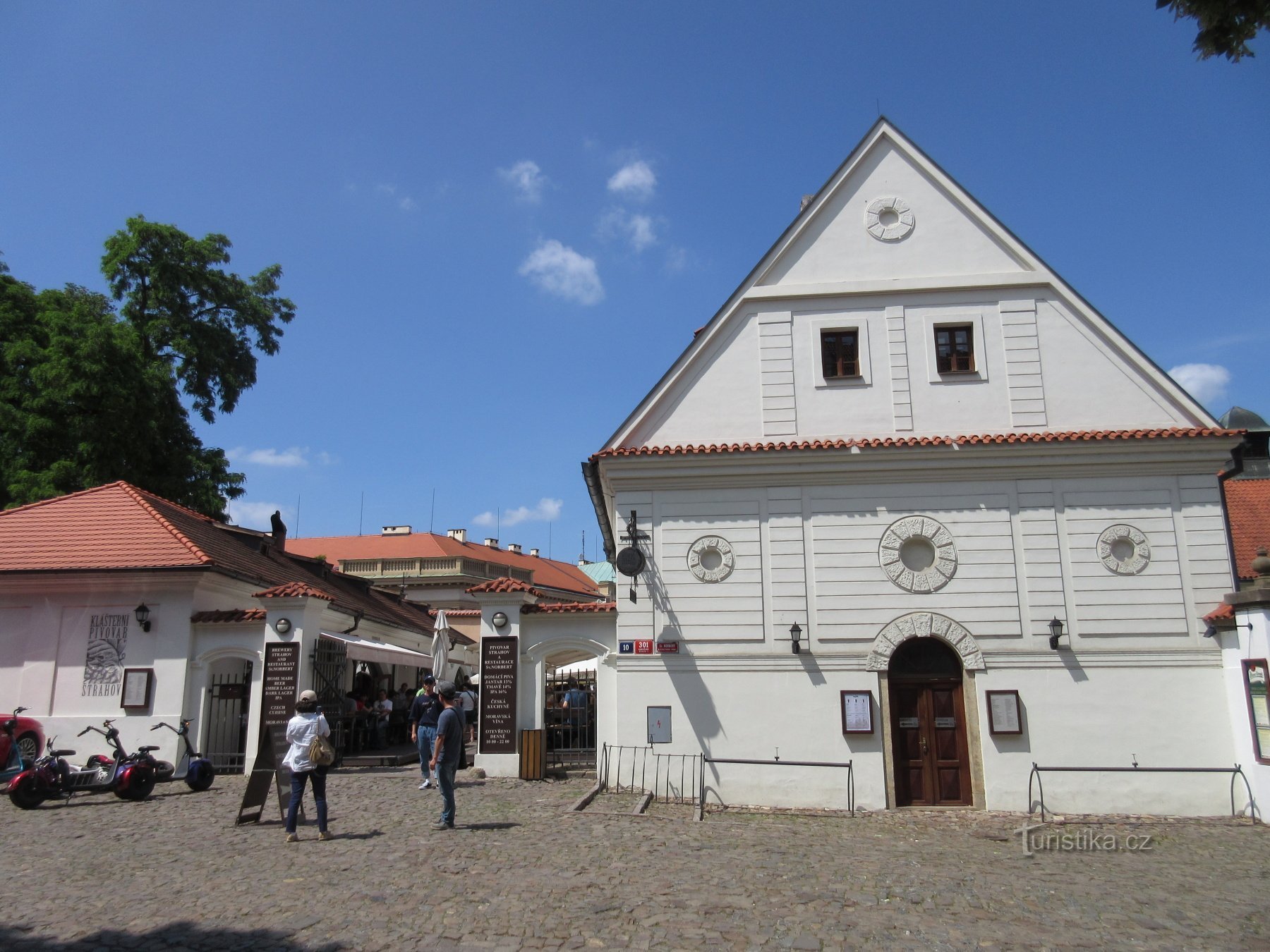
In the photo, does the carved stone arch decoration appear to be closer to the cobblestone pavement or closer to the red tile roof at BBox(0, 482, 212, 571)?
the cobblestone pavement

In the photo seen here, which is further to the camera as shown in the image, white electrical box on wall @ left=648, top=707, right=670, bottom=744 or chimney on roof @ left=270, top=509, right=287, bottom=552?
chimney on roof @ left=270, top=509, right=287, bottom=552

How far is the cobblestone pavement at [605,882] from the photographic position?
7.57m

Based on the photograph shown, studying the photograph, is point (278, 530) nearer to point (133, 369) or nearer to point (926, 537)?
point (133, 369)

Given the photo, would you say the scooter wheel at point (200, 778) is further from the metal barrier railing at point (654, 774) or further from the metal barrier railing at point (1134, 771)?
the metal barrier railing at point (1134, 771)

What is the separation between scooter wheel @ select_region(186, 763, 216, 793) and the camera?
15.6 meters

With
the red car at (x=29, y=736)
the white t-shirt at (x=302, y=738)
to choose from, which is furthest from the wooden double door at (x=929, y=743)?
the red car at (x=29, y=736)

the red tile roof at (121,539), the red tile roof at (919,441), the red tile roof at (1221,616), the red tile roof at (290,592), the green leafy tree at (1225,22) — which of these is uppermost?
the green leafy tree at (1225,22)

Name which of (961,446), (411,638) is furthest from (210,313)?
(961,446)

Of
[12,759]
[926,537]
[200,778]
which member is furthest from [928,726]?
[12,759]

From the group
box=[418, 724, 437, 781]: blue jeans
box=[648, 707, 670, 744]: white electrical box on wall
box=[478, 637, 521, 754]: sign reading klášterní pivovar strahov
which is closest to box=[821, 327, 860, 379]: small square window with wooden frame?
box=[648, 707, 670, 744]: white electrical box on wall

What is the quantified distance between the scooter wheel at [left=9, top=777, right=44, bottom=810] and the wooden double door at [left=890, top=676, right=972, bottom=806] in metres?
13.6

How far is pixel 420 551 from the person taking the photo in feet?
190

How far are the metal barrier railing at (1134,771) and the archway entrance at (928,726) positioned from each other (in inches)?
40.0

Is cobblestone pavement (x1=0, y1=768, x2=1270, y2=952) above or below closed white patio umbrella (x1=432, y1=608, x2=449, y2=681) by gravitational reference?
below
